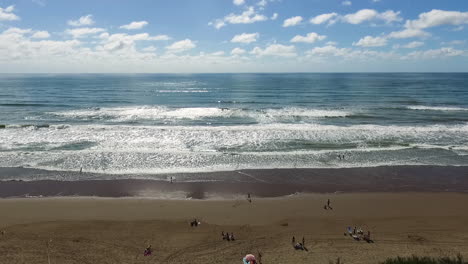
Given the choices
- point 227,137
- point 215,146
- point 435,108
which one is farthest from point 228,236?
point 435,108

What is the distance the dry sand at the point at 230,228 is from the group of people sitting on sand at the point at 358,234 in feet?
1.04

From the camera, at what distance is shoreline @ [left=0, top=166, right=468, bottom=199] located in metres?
22.5

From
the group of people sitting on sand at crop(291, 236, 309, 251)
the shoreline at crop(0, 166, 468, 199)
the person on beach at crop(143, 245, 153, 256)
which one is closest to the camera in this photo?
the person on beach at crop(143, 245, 153, 256)

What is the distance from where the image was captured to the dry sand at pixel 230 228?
15336 mm

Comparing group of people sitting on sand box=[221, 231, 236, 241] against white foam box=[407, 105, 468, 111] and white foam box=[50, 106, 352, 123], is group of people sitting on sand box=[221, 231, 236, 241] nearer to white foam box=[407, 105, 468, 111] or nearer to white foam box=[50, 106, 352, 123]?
white foam box=[50, 106, 352, 123]

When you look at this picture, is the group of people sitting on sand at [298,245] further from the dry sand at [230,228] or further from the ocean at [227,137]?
the ocean at [227,137]

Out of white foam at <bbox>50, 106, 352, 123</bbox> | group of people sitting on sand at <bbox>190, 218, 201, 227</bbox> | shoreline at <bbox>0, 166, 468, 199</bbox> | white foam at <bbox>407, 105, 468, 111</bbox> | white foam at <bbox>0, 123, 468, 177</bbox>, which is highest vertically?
white foam at <bbox>407, 105, 468, 111</bbox>

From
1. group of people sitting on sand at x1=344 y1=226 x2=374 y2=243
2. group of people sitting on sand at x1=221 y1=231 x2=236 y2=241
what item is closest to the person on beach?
group of people sitting on sand at x1=221 y1=231 x2=236 y2=241

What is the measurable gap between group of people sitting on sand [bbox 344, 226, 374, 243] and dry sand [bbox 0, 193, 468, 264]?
318 mm

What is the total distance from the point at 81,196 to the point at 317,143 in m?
23.7

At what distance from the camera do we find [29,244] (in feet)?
53.1

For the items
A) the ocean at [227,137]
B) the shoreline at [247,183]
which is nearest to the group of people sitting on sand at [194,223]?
the shoreline at [247,183]

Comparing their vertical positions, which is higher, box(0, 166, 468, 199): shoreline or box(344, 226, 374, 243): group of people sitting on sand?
box(0, 166, 468, 199): shoreline

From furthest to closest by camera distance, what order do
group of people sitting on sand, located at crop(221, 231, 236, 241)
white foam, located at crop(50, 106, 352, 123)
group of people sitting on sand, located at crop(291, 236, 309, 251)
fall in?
white foam, located at crop(50, 106, 352, 123)
group of people sitting on sand, located at crop(221, 231, 236, 241)
group of people sitting on sand, located at crop(291, 236, 309, 251)
